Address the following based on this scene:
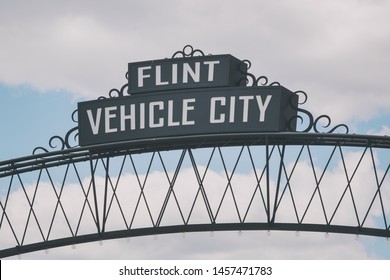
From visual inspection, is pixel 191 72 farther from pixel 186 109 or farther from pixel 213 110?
pixel 213 110

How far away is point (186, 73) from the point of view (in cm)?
3002

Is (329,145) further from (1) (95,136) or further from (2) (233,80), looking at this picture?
(1) (95,136)

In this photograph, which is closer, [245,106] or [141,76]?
[245,106]

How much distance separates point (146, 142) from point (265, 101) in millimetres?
3840

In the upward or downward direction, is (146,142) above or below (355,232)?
above

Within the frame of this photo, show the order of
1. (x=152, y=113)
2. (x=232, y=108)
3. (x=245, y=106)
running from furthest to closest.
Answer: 1. (x=152, y=113)
2. (x=232, y=108)
3. (x=245, y=106)

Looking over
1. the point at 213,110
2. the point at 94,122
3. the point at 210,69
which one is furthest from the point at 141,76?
the point at 213,110

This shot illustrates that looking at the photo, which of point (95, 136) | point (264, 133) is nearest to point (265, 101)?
point (264, 133)

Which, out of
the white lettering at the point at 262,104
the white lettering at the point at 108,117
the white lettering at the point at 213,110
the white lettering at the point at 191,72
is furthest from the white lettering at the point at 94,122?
the white lettering at the point at 262,104

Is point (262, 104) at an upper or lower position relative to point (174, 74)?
lower

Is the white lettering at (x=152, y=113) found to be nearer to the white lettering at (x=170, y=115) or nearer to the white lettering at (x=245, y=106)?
the white lettering at (x=170, y=115)

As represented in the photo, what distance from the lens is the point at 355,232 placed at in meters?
29.8

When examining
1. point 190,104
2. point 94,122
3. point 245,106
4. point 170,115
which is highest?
point 94,122

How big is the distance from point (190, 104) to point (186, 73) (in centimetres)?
94
